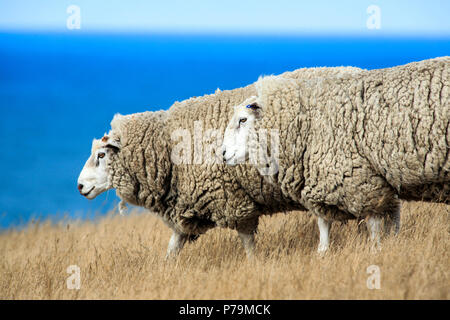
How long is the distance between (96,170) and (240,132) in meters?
1.56

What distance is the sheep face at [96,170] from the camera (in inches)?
223

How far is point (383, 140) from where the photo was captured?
14.7 feet

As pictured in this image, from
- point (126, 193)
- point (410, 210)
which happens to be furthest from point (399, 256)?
point (126, 193)

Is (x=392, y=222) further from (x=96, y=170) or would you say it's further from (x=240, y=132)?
(x=96, y=170)

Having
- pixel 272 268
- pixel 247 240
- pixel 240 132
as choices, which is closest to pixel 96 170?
pixel 240 132

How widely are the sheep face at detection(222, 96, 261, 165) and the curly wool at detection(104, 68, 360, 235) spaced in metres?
0.22

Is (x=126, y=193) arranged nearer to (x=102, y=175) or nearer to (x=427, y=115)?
(x=102, y=175)

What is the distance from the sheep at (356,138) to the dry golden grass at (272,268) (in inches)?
15.7

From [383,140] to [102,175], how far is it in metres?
2.78

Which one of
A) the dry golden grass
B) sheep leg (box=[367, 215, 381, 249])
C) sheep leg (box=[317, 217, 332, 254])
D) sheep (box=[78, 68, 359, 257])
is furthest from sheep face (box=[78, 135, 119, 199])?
sheep leg (box=[367, 215, 381, 249])

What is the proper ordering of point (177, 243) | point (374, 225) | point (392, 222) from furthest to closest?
point (177, 243) → point (392, 222) → point (374, 225)

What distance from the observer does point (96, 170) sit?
5680 mm

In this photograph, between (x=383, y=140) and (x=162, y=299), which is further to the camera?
(x=383, y=140)

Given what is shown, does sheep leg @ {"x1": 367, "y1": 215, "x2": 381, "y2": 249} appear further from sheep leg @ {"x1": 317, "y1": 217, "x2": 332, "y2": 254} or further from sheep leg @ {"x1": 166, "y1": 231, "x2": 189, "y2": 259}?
sheep leg @ {"x1": 166, "y1": 231, "x2": 189, "y2": 259}
